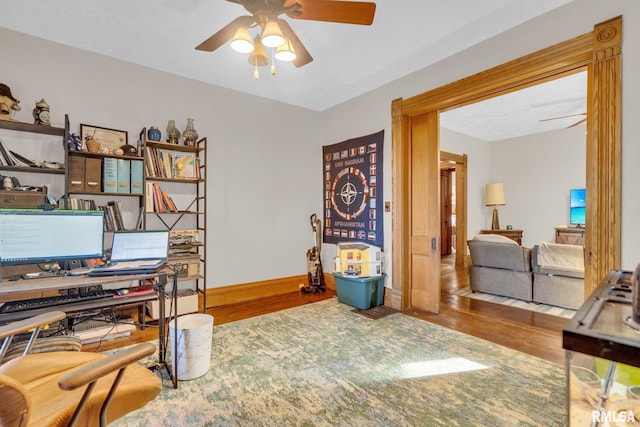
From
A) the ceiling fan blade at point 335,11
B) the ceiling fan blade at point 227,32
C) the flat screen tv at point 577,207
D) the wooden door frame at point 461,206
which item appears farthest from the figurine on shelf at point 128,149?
the flat screen tv at point 577,207

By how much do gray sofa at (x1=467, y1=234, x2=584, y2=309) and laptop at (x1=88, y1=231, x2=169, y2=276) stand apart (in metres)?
3.88

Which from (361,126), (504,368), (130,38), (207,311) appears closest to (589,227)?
(504,368)

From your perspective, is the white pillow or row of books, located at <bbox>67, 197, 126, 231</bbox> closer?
row of books, located at <bbox>67, 197, 126, 231</bbox>

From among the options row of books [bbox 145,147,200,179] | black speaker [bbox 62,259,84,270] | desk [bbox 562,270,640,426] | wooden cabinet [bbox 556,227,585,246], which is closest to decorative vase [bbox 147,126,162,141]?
row of books [bbox 145,147,200,179]

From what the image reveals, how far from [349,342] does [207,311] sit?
5.96ft

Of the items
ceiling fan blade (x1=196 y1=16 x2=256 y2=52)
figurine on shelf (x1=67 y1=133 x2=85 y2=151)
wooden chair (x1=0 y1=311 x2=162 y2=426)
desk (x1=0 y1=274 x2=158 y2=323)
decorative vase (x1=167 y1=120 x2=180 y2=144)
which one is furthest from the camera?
decorative vase (x1=167 y1=120 x2=180 y2=144)

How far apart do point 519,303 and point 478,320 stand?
1.01 m

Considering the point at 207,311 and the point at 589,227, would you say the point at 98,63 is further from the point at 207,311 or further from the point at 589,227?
the point at 589,227

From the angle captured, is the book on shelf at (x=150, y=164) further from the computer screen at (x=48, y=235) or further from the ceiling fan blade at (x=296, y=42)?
the ceiling fan blade at (x=296, y=42)

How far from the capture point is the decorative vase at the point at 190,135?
3389 millimetres

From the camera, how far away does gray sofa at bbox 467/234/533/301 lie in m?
3.79

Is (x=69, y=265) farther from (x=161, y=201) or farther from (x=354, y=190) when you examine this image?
(x=354, y=190)

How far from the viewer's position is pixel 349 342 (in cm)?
267

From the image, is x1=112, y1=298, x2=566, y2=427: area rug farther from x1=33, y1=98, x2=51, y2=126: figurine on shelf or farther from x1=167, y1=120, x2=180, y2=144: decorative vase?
x1=33, y1=98, x2=51, y2=126: figurine on shelf
